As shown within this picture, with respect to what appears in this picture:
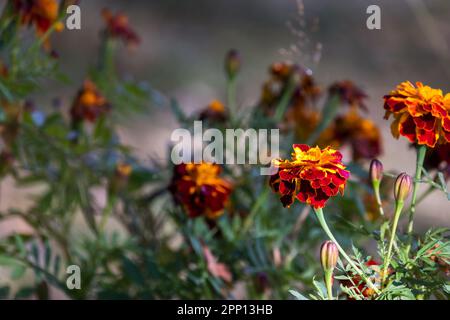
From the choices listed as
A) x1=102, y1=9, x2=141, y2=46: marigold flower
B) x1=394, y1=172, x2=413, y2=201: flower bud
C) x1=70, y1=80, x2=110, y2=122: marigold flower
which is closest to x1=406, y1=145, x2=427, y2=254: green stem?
x1=394, y1=172, x2=413, y2=201: flower bud

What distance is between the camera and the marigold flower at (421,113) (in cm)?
73

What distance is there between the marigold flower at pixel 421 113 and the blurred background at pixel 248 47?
169 cm

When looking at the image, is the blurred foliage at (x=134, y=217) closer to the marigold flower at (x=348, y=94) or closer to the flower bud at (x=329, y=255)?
the marigold flower at (x=348, y=94)

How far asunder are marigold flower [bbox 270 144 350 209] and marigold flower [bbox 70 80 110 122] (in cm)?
66

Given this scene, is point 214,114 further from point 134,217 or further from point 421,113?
point 421,113

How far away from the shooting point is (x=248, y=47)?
313 centimetres

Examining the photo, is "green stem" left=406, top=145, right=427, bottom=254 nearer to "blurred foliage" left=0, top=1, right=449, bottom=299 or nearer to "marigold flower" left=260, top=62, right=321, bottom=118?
"blurred foliage" left=0, top=1, right=449, bottom=299

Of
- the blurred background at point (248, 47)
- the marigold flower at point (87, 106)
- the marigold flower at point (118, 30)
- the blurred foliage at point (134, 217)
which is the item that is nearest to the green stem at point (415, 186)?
the blurred foliage at point (134, 217)

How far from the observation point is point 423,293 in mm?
708

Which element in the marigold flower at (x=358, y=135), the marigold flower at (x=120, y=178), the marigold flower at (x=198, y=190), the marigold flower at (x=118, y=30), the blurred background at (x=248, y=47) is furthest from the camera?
the blurred background at (x=248, y=47)

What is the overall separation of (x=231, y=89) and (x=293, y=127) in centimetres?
18

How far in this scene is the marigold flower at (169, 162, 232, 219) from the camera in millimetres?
1021

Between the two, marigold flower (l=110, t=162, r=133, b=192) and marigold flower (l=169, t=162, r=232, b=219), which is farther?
marigold flower (l=110, t=162, r=133, b=192)

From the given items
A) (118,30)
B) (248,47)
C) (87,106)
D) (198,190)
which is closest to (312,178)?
(198,190)
